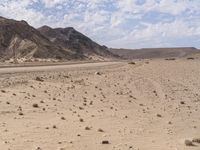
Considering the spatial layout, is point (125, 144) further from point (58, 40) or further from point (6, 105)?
point (58, 40)

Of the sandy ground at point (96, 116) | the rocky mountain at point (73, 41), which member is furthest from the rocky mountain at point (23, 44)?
the sandy ground at point (96, 116)

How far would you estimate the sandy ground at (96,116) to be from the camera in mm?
13617

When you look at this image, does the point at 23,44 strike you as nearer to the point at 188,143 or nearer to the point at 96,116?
the point at 96,116

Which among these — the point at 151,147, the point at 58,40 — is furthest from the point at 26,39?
the point at 151,147

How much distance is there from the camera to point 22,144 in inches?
516

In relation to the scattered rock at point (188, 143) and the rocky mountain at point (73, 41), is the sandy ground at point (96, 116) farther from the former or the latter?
the rocky mountain at point (73, 41)

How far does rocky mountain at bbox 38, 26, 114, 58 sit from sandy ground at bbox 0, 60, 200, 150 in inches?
5054

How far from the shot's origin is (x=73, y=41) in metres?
166

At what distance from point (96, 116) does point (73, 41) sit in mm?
148687

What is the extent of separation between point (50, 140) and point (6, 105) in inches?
256

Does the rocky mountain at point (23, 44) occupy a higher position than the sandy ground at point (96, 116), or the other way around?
the rocky mountain at point (23, 44)

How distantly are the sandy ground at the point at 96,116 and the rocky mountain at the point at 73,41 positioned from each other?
5054 inches

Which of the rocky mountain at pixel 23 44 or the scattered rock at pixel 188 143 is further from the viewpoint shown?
the rocky mountain at pixel 23 44

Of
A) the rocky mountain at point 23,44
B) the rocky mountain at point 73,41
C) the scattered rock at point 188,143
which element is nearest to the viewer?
the scattered rock at point 188,143
